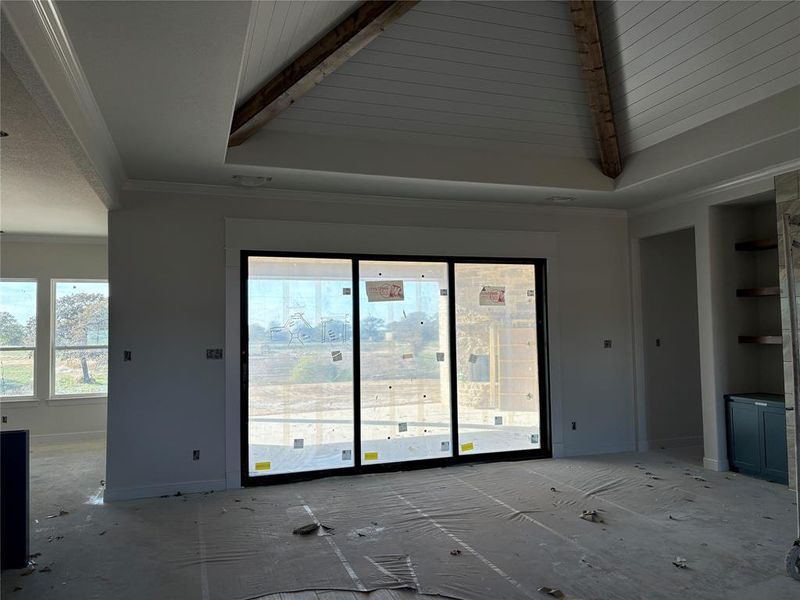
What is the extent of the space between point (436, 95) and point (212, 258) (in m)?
2.52

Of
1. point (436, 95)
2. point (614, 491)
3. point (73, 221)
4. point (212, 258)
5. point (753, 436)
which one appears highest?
point (436, 95)

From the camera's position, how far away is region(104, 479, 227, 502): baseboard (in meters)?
4.92

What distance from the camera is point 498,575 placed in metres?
3.31

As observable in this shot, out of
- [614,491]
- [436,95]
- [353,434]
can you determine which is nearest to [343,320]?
[353,434]

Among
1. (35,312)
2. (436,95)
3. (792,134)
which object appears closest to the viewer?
(792,134)

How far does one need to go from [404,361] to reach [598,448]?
8.26 feet

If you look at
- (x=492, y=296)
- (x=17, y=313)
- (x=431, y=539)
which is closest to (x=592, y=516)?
(x=431, y=539)

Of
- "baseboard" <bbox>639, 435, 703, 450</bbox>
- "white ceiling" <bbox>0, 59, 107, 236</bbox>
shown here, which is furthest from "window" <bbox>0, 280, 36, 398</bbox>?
"baseboard" <bbox>639, 435, 703, 450</bbox>

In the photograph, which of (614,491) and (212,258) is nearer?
(614,491)

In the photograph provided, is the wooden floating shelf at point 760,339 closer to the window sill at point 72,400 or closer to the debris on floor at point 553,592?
the debris on floor at point 553,592

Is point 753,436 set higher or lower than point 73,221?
lower

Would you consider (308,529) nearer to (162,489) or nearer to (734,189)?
(162,489)

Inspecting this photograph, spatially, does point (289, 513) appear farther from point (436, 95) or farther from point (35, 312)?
point (35, 312)

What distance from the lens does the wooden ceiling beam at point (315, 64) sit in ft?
12.7
